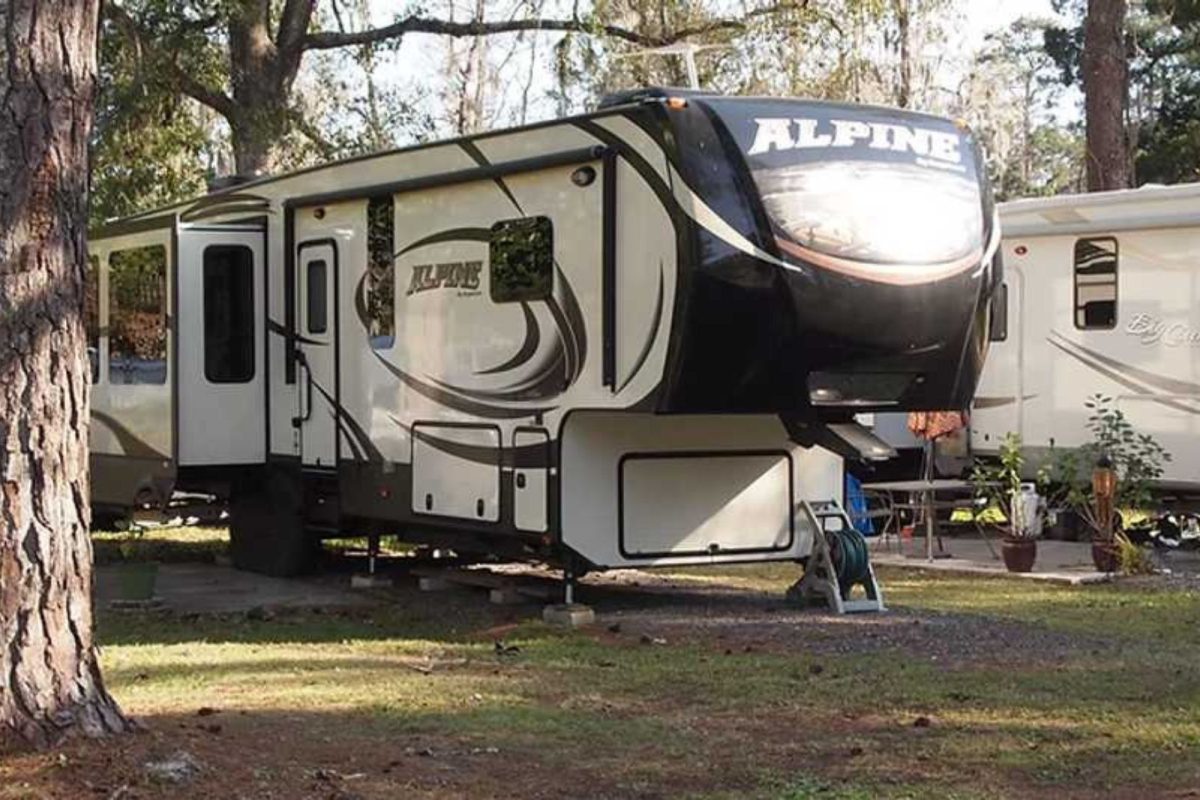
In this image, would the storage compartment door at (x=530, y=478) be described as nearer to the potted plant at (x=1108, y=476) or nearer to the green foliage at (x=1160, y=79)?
the potted plant at (x=1108, y=476)

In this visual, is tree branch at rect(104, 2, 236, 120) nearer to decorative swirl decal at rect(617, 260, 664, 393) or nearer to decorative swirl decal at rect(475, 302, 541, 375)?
decorative swirl decal at rect(475, 302, 541, 375)

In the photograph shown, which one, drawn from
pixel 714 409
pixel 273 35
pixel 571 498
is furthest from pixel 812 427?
pixel 273 35

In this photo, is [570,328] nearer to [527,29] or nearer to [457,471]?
[457,471]

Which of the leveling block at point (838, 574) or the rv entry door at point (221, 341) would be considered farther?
the rv entry door at point (221, 341)

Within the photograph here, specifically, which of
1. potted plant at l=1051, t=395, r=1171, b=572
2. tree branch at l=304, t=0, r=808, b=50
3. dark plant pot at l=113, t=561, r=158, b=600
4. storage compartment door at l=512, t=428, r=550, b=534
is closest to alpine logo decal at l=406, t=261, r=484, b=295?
storage compartment door at l=512, t=428, r=550, b=534

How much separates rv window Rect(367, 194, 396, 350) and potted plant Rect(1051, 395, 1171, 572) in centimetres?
494

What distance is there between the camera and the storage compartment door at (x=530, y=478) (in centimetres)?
949

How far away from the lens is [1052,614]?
972cm

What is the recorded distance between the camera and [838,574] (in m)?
9.83

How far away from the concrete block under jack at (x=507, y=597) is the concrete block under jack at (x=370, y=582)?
46.9 inches

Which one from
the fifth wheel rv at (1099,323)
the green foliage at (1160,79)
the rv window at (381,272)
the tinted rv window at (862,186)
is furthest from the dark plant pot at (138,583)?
the green foliage at (1160,79)

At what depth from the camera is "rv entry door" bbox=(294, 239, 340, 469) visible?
37.6 ft

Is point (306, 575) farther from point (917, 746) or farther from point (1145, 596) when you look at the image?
point (917, 746)

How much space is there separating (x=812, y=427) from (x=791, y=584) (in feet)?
7.51
